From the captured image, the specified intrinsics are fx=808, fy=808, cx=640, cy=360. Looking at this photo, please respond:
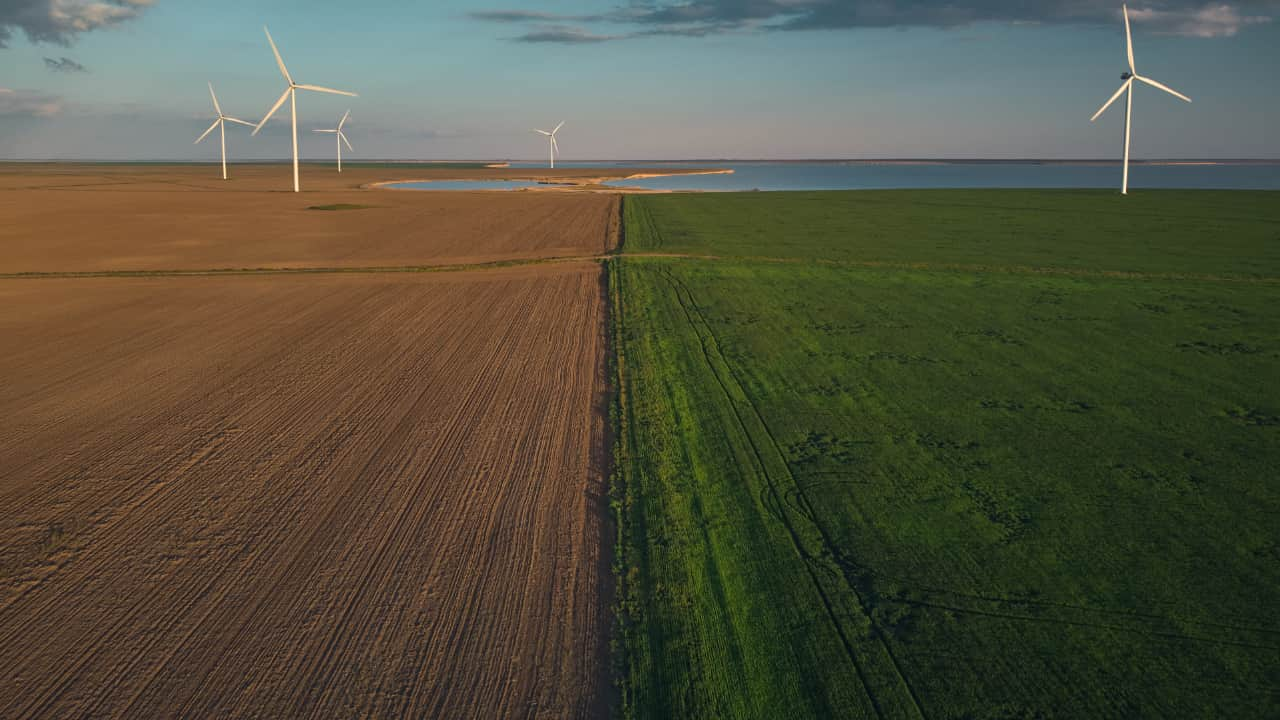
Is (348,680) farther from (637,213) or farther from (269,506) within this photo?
(637,213)

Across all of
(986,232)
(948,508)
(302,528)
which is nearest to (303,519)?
(302,528)

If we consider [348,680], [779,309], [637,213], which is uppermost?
[637,213]

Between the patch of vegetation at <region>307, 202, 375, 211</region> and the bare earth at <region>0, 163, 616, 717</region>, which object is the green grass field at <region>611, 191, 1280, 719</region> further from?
the patch of vegetation at <region>307, 202, 375, 211</region>

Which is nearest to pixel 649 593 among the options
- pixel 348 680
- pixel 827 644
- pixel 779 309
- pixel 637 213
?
pixel 827 644

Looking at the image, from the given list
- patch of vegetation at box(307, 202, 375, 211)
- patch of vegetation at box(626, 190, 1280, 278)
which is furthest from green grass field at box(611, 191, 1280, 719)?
patch of vegetation at box(307, 202, 375, 211)

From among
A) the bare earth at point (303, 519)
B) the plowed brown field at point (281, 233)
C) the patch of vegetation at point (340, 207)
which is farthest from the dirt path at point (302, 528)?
the patch of vegetation at point (340, 207)

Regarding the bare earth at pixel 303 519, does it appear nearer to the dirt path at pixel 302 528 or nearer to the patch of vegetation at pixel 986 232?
the dirt path at pixel 302 528

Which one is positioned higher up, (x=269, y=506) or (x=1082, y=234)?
(x=1082, y=234)
